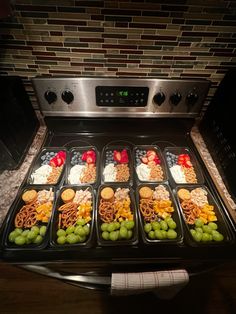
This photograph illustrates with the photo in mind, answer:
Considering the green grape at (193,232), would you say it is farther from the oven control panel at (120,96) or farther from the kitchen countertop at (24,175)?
the oven control panel at (120,96)

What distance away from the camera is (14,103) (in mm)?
1079

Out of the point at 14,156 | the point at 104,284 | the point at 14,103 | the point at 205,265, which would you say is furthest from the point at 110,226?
the point at 14,103

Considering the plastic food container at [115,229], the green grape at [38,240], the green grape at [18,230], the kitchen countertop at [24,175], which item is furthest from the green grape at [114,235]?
the kitchen countertop at [24,175]

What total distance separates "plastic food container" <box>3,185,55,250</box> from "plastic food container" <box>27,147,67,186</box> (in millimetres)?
62

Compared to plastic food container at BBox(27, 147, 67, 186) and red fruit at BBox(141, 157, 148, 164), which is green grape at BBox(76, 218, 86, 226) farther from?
red fruit at BBox(141, 157, 148, 164)

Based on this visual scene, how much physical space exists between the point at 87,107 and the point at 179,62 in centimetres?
63

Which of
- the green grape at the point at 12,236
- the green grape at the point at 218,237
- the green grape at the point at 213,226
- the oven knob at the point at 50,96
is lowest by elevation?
the green grape at the point at 218,237

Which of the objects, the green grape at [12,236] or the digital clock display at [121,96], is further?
the digital clock display at [121,96]

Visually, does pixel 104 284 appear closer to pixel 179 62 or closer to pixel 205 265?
pixel 205 265

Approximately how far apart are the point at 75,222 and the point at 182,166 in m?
0.74

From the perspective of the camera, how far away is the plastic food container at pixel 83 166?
1.08 m

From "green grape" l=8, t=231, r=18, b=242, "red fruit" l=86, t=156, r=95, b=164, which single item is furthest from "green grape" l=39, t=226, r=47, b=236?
"red fruit" l=86, t=156, r=95, b=164

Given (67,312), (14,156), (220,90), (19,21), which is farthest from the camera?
(67,312)

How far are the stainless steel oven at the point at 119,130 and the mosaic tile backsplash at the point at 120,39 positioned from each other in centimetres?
9
